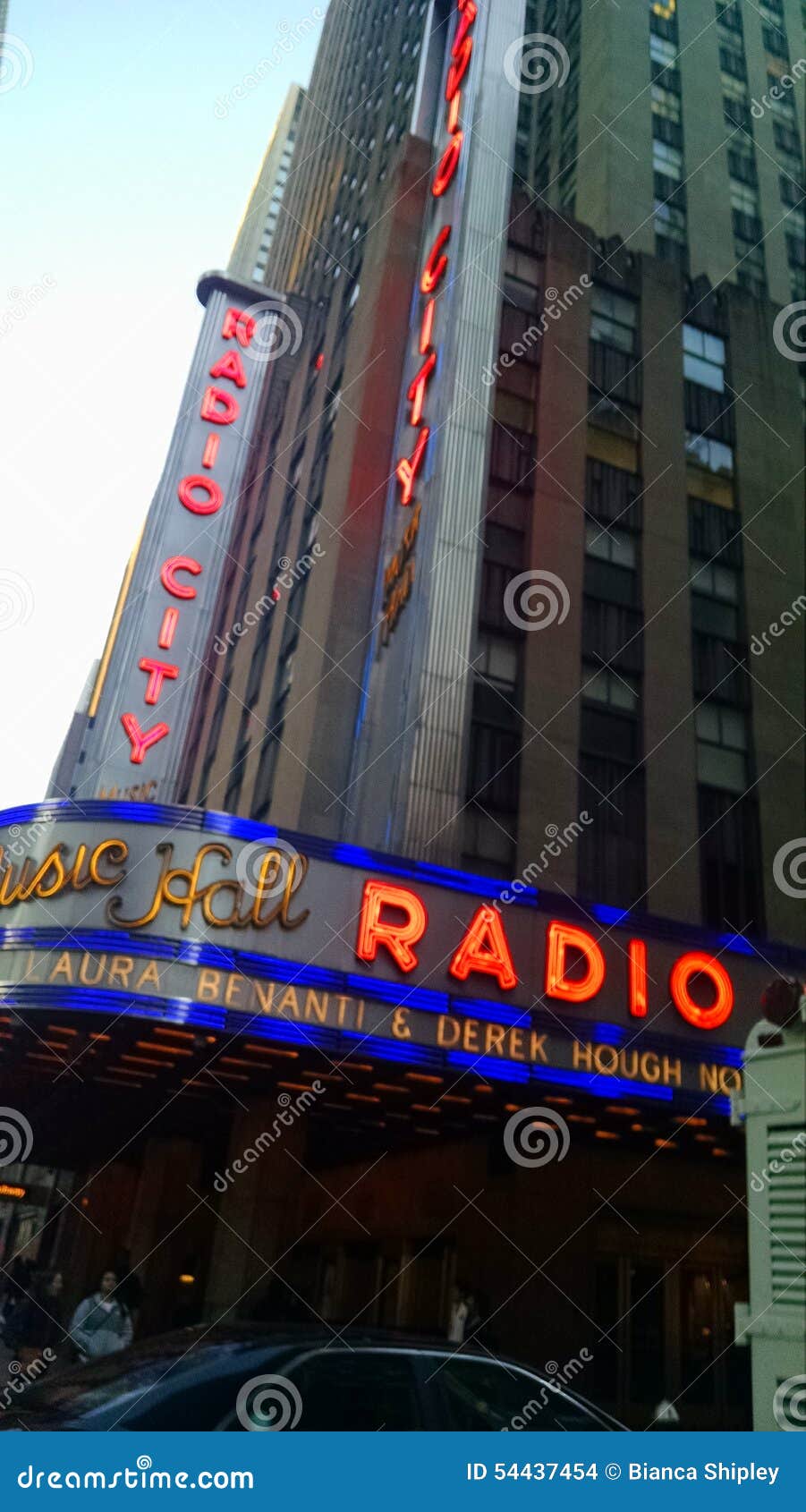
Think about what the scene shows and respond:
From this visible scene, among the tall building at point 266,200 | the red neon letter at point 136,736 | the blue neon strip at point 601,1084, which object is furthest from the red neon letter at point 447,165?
the tall building at point 266,200

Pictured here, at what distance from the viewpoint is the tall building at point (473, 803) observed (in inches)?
568

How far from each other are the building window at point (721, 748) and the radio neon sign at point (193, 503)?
12.7m

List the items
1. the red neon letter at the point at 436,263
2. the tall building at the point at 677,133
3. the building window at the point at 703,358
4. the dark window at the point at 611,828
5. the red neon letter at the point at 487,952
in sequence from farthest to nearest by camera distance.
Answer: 1. the tall building at the point at 677,133
2. the building window at the point at 703,358
3. the red neon letter at the point at 436,263
4. the dark window at the point at 611,828
5. the red neon letter at the point at 487,952

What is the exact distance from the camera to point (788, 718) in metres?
25.9

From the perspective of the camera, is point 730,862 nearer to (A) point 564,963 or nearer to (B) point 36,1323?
(A) point 564,963

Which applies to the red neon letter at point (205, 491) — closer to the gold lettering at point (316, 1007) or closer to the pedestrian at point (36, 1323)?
the gold lettering at point (316, 1007)

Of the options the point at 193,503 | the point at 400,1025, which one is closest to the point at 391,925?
the point at 400,1025

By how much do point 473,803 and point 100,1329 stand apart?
12.2 meters

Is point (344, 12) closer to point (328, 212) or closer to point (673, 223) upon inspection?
point (328, 212)

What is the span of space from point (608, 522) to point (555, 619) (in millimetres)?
3849

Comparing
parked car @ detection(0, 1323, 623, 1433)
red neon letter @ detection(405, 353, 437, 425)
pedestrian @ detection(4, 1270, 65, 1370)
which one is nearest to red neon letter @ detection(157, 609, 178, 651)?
red neon letter @ detection(405, 353, 437, 425)

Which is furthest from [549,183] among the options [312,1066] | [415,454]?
[312,1066]

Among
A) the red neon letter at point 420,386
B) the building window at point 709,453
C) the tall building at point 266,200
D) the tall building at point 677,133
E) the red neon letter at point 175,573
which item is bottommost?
the red neon letter at point 175,573
